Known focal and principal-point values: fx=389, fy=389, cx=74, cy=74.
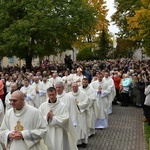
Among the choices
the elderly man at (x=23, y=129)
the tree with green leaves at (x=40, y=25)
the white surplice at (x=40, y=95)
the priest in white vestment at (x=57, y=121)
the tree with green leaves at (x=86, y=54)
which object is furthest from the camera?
the tree with green leaves at (x=86, y=54)

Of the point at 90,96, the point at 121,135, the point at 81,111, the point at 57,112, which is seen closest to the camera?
the point at 57,112

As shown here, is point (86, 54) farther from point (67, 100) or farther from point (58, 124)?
point (58, 124)

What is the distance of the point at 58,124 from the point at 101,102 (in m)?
6.53

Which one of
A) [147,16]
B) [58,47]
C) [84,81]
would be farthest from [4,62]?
[84,81]

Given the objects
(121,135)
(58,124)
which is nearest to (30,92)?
(121,135)

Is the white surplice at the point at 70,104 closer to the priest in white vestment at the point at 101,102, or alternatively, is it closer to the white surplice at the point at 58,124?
the white surplice at the point at 58,124

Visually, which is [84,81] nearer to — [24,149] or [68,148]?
[68,148]

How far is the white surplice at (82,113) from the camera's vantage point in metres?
11.1

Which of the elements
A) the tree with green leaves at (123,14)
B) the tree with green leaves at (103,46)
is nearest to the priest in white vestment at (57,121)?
the tree with green leaves at (123,14)

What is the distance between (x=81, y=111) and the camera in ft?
37.2

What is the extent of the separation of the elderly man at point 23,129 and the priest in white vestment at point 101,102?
21.7ft

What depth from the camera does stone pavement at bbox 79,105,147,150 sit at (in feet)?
36.5

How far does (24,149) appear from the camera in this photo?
6.71 meters

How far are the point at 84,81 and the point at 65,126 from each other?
14.0 ft
